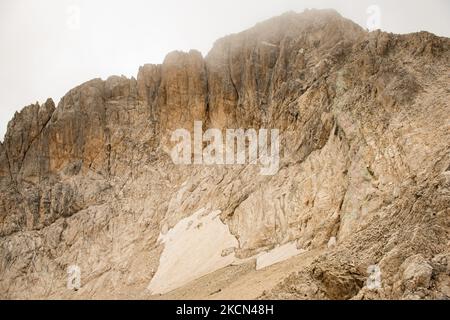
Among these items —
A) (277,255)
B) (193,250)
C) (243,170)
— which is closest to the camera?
(277,255)

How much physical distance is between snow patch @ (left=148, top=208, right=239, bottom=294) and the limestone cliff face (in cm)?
22

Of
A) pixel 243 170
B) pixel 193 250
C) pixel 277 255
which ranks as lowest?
pixel 193 250

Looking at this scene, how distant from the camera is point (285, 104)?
6234cm

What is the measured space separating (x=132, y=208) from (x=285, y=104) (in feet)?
66.0

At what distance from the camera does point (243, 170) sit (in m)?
60.9

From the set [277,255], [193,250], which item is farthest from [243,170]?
[277,255]

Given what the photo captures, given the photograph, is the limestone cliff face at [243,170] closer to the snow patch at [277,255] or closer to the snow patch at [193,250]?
the snow patch at [193,250]

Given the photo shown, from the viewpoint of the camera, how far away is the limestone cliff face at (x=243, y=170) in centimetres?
4184

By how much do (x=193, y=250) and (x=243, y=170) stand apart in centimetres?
1127

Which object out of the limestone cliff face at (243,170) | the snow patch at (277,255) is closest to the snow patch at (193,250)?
the limestone cliff face at (243,170)

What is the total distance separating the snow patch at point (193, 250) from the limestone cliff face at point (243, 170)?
0.72 ft

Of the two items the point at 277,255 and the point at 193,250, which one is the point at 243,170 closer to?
the point at 193,250
